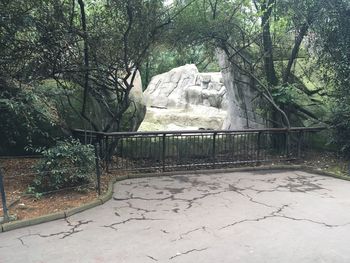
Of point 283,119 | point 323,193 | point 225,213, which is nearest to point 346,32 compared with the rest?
point 283,119

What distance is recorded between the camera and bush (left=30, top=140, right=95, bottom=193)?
19.1ft

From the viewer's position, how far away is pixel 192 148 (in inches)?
348

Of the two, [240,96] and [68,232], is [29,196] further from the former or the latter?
Answer: [240,96]

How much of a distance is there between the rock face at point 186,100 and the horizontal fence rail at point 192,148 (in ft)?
23.0

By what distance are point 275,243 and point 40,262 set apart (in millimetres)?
2710

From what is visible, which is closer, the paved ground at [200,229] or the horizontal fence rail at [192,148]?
the paved ground at [200,229]

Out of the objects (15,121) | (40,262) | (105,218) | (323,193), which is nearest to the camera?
(40,262)

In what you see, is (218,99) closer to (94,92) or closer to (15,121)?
(94,92)

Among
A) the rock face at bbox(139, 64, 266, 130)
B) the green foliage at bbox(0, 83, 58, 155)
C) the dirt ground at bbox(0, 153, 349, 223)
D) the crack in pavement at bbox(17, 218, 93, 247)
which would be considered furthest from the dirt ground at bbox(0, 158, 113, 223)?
the rock face at bbox(139, 64, 266, 130)

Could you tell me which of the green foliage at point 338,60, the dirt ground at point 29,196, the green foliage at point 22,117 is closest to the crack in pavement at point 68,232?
the dirt ground at point 29,196

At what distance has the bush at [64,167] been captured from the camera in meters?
5.82

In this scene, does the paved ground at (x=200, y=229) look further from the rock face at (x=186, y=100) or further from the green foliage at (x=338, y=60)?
the rock face at (x=186, y=100)

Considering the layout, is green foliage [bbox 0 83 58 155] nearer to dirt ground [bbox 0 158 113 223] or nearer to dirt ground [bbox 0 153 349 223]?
dirt ground [bbox 0 153 349 223]

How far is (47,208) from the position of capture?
206 inches
